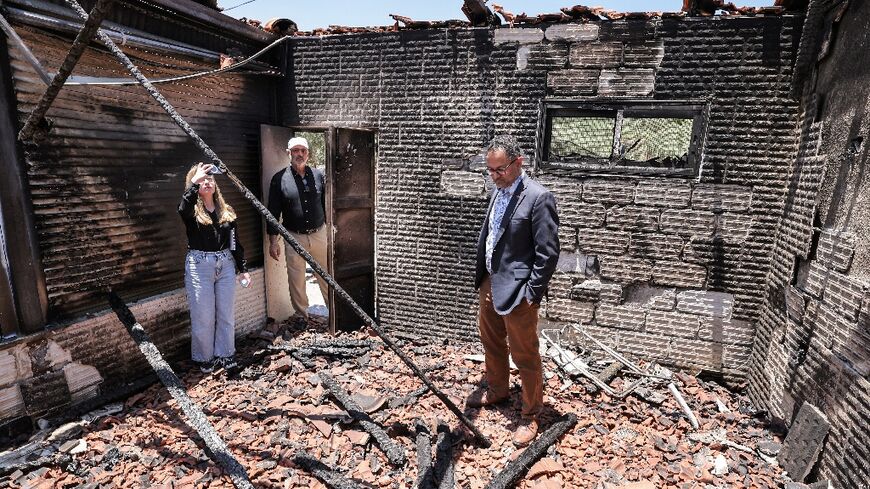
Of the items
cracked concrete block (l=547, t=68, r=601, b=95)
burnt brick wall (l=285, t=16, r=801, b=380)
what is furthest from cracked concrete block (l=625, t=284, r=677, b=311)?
cracked concrete block (l=547, t=68, r=601, b=95)

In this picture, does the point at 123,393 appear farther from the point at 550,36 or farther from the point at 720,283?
the point at 720,283

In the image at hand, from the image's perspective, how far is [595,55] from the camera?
4746 mm

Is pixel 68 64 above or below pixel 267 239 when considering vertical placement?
above

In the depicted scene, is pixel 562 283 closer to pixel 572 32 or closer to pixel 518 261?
pixel 518 261

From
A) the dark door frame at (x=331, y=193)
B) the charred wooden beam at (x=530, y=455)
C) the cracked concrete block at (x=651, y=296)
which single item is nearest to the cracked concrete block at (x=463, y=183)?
the dark door frame at (x=331, y=193)

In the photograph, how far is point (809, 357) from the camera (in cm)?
357

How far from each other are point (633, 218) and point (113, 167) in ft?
19.0

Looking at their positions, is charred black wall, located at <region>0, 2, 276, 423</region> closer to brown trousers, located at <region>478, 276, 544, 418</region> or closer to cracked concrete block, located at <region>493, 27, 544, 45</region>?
cracked concrete block, located at <region>493, 27, 544, 45</region>

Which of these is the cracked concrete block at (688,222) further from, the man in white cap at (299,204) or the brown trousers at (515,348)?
the man in white cap at (299,204)

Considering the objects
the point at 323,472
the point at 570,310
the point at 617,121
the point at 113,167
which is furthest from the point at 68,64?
the point at 570,310

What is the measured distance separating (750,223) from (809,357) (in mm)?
1619

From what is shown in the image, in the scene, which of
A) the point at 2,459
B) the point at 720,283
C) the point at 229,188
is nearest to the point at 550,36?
the point at 720,283

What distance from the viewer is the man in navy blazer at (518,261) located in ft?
11.5

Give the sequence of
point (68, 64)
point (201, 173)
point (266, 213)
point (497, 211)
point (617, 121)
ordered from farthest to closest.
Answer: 1. point (617, 121)
2. point (201, 173)
3. point (497, 211)
4. point (266, 213)
5. point (68, 64)
